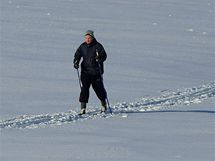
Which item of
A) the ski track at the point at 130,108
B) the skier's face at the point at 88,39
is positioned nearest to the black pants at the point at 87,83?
the ski track at the point at 130,108

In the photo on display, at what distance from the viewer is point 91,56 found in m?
13.0

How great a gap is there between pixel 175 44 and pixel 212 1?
17.8 metres

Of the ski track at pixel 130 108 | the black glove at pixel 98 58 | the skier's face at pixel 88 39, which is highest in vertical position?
the skier's face at pixel 88 39

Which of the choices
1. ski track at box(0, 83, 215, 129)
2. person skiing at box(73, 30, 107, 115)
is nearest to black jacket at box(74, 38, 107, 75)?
person skiing at box(73, 30, 107, 115)

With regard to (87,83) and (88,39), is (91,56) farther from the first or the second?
(87,83)

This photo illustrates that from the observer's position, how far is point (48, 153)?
29.8 feet

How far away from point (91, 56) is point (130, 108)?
5.15 feet

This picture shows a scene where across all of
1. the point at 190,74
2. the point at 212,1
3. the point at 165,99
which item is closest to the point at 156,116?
the point at 165,99

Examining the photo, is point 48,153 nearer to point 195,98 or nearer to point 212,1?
point 195,98

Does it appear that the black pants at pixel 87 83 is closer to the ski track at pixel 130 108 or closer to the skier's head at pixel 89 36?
the ski track at pixel 130 108

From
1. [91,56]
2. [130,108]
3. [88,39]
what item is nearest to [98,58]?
[91,56]

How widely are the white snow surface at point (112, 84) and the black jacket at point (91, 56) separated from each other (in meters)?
0.85

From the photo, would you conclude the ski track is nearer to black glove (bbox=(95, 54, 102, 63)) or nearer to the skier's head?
black glove (bbox=(95, 54, 102, 63))

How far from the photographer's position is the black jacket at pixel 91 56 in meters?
12.9
